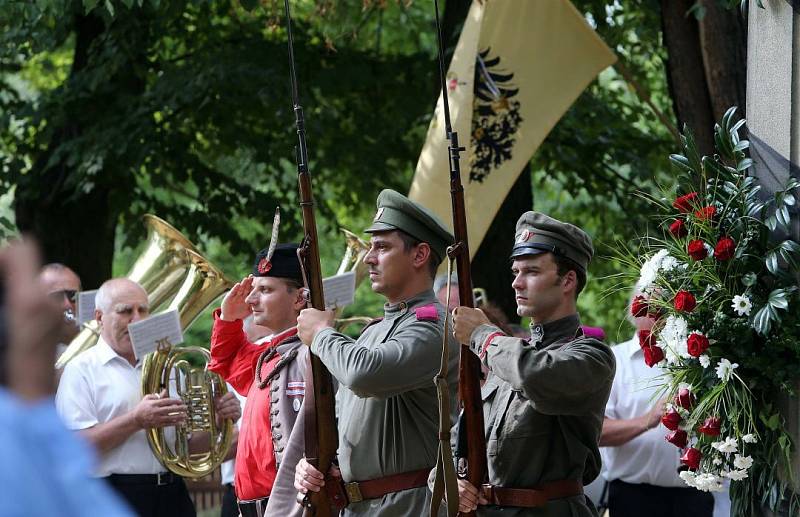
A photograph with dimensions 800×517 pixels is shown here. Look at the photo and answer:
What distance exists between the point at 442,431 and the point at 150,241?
161 inches

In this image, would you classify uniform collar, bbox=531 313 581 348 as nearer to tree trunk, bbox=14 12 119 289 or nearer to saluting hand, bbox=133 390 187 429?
saluting hand, bbox=133 390 187 429

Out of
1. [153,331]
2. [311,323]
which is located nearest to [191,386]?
[153,331]

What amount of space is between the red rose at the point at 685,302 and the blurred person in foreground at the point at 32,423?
3.12m

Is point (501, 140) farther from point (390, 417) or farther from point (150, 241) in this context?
point (390, 417)

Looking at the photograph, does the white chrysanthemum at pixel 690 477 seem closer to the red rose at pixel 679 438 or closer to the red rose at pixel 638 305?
the red rose at pixel 679 438

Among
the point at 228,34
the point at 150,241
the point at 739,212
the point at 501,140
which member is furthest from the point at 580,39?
the point at 228,34

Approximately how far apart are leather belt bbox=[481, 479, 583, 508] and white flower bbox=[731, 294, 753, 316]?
2.94ft

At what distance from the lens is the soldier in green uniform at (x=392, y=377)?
4.78m

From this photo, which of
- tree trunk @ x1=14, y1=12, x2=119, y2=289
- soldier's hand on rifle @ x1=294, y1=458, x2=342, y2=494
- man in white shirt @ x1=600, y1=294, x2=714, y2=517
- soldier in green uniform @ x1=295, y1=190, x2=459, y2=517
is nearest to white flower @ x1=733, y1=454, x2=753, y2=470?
soldier in green uniform @ x1=295, y1=190, x2=459, y2=517

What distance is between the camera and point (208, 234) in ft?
38.0

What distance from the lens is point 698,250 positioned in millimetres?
4742

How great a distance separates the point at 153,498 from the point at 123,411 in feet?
1.68

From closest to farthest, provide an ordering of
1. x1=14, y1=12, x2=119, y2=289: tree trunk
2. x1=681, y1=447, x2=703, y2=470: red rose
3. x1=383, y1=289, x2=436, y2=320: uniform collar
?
x1=681, y1=447, x2=703, y2=470: red rose < x1=383, y1=289, x2=436, y2=320: uniform collar < x1=14, y1=12, x2=119, y2=289: tree trunk

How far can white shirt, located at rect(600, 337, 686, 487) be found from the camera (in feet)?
22.8
